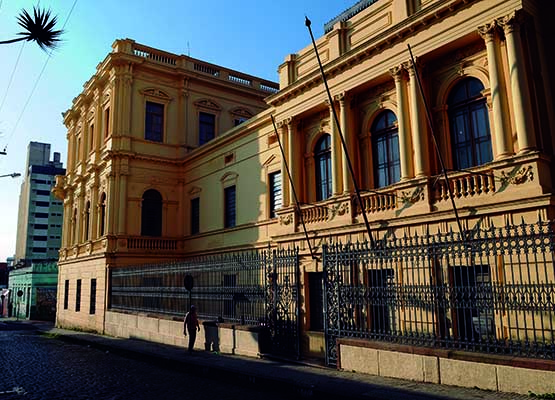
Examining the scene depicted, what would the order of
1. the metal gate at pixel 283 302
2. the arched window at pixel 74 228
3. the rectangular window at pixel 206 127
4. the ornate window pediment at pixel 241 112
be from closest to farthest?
the metal gate at pixel 283 302, the rectangular window at pixel 206 127, the ornate window pediment at pixel 241 112, the arched window at pixel 74 228

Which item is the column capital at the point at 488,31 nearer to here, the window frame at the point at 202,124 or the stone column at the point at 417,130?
the stone column at the point at 417,130

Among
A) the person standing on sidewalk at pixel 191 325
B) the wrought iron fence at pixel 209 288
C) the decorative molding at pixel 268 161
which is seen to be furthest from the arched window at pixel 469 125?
the person standing on sidewalk at pixel 191 325

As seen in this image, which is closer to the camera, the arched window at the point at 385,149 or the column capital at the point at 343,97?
the arched window at the point at 385,149

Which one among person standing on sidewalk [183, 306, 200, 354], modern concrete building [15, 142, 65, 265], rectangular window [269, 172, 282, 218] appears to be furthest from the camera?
modern concrete building [15, 142, 65, 265]

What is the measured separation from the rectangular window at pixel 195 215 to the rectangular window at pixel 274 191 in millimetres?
6186

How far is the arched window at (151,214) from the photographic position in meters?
24.7

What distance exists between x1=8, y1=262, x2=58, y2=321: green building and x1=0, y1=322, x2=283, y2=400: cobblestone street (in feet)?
87.6

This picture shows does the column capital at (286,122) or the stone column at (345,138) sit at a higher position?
the column capital at (286,122)

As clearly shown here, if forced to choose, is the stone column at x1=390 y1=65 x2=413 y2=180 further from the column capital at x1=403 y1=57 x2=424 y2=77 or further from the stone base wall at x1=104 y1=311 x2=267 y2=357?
the stone base wall at x1=104 y1=311 x2=267 y2=357

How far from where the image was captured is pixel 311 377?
9.62m

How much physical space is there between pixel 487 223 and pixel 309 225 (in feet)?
19.8

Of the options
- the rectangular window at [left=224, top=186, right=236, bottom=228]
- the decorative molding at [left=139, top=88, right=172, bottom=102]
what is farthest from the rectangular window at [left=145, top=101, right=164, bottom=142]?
the rectangular window at [left=224, top=186, right=236, bottom=228]

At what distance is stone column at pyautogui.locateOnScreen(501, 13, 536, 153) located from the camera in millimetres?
10320

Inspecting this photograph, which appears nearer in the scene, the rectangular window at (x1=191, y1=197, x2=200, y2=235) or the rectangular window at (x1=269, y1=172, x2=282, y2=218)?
the rectangular window at (x1=269, y1=172, x2=282, y2=218)
